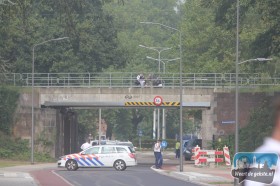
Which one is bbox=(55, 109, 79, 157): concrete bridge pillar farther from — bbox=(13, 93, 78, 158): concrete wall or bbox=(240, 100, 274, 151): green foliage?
bbox=(240, 100, 274, 151): green foliage

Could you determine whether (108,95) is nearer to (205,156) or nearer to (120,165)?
(205,156)

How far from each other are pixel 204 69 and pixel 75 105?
20985mm

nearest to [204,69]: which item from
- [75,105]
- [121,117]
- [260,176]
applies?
[75,105]

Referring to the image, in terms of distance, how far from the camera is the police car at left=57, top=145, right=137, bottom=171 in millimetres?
46125

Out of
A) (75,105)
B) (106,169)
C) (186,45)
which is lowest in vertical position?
(106,169)

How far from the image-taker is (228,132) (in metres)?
59.3

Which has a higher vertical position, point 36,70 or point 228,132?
point 36,70

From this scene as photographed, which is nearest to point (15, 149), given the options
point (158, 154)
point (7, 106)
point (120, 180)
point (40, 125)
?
point (40, 125)

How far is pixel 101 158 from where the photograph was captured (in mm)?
46344

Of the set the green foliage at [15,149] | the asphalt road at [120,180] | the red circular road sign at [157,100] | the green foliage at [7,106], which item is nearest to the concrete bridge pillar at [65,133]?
the green foliage at [15,149]

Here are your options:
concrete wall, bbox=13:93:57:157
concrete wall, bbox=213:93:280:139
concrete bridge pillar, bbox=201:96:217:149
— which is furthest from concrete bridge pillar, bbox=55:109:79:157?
concrete wall, bbox=213:93:280:139

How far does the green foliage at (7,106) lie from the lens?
59156 mm

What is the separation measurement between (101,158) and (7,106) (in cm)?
1524

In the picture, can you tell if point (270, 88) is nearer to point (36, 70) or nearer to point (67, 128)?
point (67, 128)
